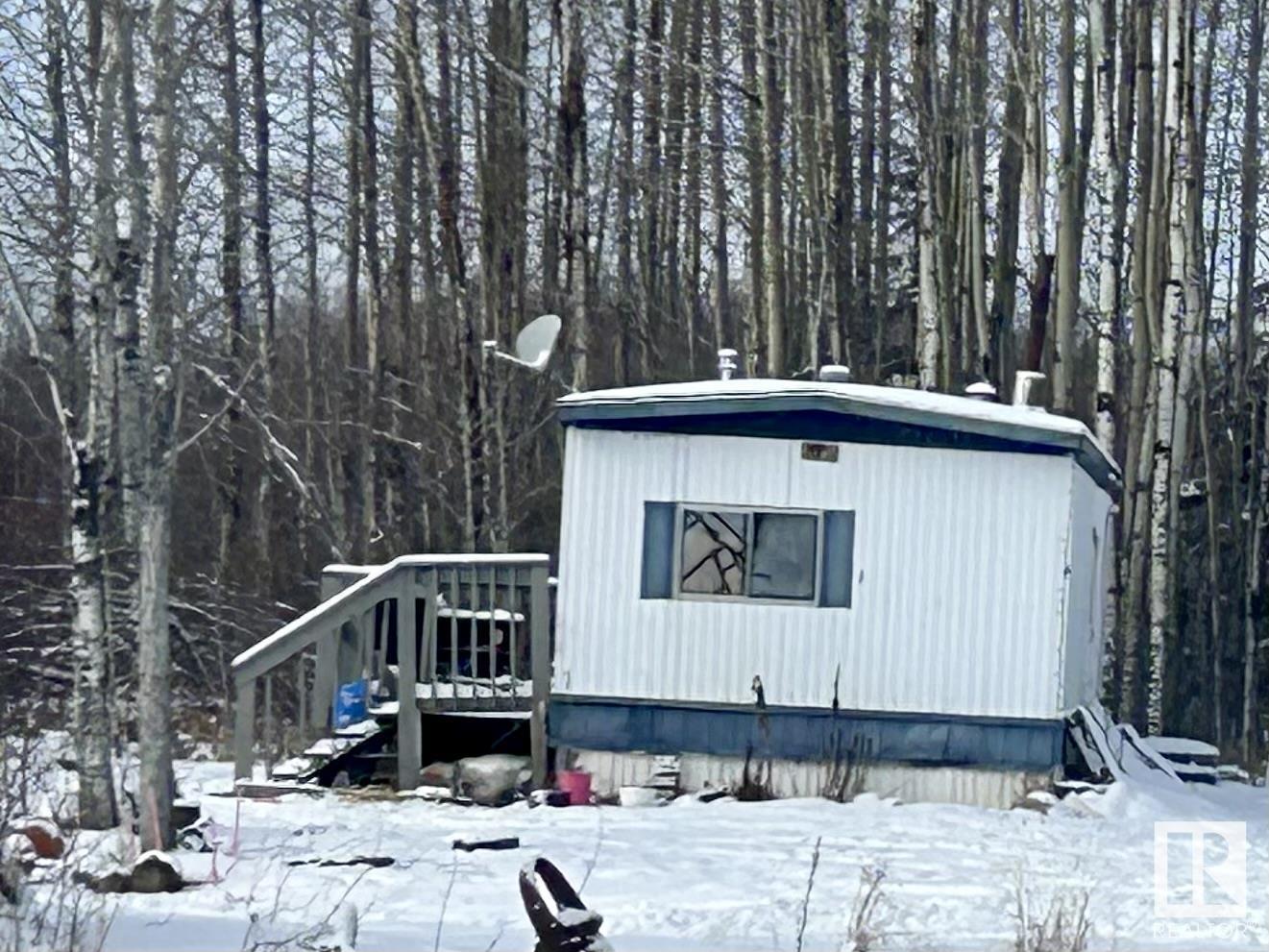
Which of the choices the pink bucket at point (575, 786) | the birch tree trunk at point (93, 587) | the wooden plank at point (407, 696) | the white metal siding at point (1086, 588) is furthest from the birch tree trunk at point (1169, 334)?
the birch tree trunk at point (93, 587)

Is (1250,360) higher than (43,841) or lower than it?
higher

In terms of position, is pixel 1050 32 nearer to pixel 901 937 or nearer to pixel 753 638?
pixel 753 638

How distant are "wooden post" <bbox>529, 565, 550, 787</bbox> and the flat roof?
1116 millimetres

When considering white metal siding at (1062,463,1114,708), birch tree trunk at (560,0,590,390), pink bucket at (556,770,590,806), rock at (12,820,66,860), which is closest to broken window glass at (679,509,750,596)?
pink bucket at (556,770,590,806)

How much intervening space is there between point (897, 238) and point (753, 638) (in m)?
17.4

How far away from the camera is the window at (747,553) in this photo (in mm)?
13938

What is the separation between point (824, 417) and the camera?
13906mm

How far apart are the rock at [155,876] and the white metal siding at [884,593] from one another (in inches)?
183

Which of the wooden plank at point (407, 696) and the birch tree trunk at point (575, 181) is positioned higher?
the birch tree trunk at point (575, 181)

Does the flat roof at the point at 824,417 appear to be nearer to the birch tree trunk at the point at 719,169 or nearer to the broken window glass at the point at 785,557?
the broken window glass at the point at 785,557

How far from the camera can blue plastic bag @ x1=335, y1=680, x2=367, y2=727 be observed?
49.4 ft

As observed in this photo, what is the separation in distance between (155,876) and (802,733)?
17.5ft

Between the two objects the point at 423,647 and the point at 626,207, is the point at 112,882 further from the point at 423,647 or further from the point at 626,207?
the point at 626,207

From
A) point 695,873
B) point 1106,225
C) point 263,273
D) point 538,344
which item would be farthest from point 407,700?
point 263,273
